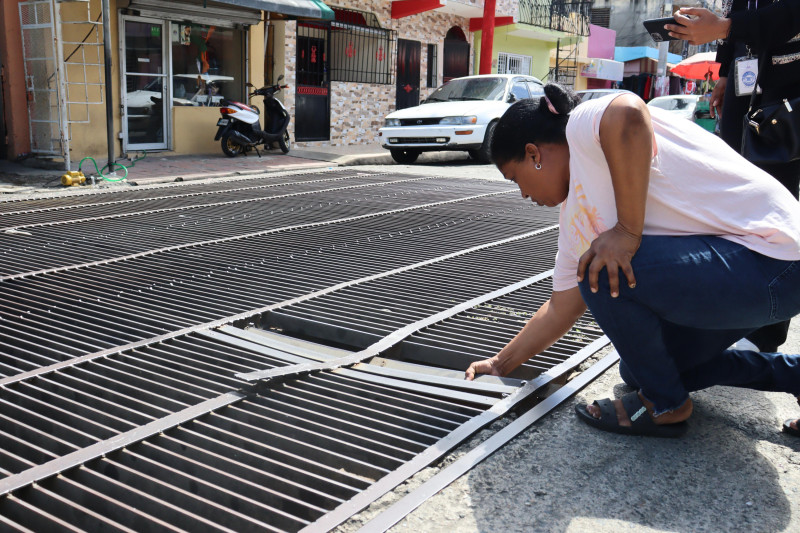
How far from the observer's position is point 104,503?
215cm

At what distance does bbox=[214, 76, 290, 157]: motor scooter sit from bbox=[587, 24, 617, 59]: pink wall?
65.1 ft

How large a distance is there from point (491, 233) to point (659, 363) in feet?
13.6

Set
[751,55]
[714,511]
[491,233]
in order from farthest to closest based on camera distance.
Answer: [491,233]
[751,55]
[714,511]

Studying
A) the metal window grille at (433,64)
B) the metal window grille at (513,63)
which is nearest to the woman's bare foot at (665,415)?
the metal window grille at (433,64)

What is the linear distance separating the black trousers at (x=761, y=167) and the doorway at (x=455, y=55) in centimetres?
1833

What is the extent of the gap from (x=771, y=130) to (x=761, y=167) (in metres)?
0.22

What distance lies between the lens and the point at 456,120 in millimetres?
13211

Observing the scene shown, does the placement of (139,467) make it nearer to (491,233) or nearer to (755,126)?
(755,126)

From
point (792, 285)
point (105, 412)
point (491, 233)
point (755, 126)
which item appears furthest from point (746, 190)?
point (491, 233)

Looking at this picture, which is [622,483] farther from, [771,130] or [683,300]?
[771,130]

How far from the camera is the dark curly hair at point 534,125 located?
238 cm

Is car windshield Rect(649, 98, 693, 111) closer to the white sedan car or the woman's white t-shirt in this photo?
the white sedan car

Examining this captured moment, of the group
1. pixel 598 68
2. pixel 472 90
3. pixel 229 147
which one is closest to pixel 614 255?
pixel 229 147

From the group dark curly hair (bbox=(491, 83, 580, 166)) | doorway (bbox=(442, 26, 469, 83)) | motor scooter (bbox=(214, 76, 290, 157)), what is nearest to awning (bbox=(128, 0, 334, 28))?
motor scooter (bbox=(214, 76, 290, 157))
